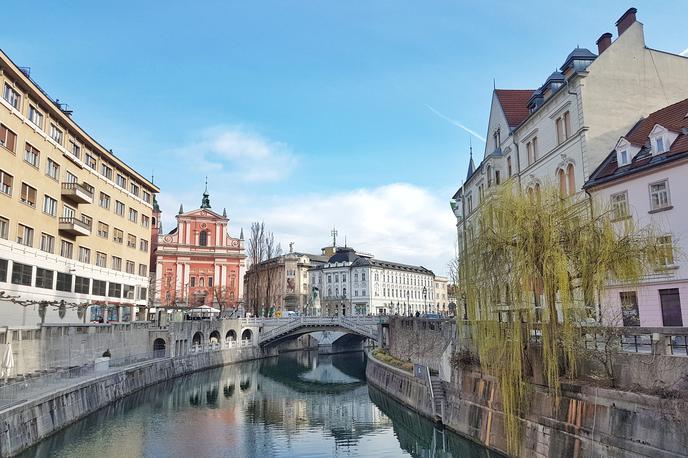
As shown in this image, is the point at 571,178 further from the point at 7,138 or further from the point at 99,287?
the point at 99,287

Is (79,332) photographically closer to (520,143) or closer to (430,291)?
(520,143)

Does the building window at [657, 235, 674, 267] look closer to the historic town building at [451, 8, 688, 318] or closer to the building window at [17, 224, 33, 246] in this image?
the historic town building at [451, 8, 688, 318]

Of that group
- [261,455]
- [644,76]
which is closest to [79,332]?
[261,455]

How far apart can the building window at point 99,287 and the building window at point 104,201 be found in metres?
6.90

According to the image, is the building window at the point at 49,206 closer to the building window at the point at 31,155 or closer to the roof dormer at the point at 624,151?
the building window at the point at 31,155

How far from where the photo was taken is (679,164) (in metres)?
22.2

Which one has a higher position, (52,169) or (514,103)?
(514,103)

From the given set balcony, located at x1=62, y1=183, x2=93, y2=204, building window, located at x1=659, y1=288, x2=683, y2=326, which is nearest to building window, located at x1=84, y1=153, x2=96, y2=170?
balcony, located at x1=62, y1=183, x2=93, y2=204

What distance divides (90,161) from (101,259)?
884cm

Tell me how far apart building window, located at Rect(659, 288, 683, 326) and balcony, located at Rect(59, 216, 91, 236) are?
38.7 m

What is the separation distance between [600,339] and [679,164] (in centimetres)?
1030

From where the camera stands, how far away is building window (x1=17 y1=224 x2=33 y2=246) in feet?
110

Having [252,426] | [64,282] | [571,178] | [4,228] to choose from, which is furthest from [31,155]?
[571,178]

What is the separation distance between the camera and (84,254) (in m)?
43.6
